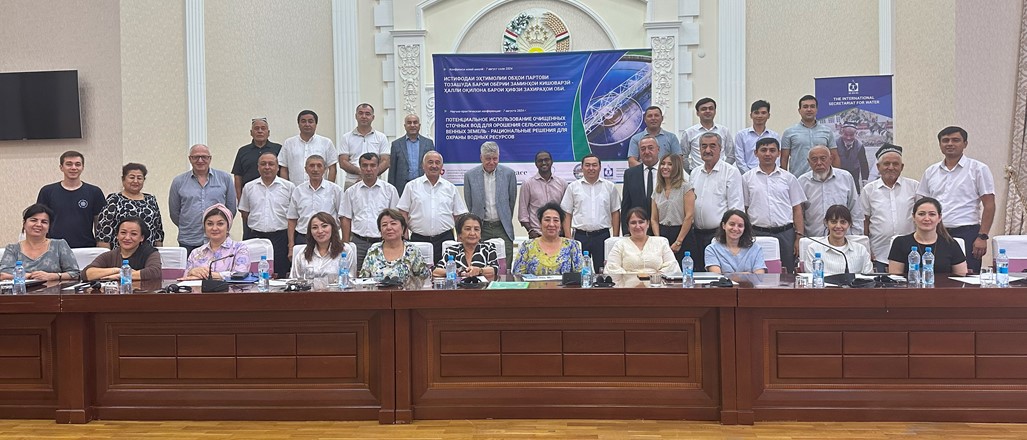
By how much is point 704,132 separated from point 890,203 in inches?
58.7

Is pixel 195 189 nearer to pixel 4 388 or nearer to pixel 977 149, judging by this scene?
pixel 4 388

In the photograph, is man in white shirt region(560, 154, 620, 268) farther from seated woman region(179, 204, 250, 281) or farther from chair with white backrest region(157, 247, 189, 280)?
chair with white backrest region(157, 247, 189, 280)

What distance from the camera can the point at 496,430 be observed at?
332 centimetres

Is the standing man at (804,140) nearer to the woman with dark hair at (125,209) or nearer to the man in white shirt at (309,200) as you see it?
the man in white shirt at (309,200)

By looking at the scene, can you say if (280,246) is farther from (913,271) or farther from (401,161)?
(913,271)

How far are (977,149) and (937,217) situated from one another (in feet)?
8.61

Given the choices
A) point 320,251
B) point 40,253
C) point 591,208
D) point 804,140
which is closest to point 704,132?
point 804,140

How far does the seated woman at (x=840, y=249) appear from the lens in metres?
4.28

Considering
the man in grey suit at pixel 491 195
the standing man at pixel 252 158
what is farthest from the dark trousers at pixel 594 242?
the standing man at pixel 252 158

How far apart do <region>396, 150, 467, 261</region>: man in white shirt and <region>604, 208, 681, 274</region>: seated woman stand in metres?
1.41

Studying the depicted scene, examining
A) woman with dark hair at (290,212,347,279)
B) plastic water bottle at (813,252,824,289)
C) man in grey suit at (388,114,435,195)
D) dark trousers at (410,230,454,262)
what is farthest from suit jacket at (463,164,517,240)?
plastic water bottle at (813,252,824,289)

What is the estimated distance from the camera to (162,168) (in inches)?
267

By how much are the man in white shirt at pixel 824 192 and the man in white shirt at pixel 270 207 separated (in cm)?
368

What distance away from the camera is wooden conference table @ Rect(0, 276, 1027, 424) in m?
3.32
